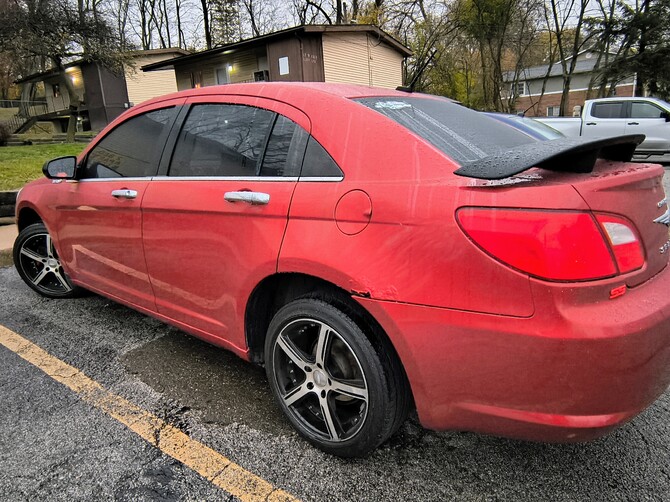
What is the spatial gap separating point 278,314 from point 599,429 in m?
1.31

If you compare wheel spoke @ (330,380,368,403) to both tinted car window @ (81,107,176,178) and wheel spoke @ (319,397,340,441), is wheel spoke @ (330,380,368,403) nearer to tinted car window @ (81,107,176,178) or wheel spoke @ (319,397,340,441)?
wheel spoke @ (319,397,340,441)

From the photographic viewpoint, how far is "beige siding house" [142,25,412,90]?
19078mm

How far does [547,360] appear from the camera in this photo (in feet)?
4.74

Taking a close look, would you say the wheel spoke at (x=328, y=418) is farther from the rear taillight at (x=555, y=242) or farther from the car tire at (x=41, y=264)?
the car tire at (x=41, y=264)

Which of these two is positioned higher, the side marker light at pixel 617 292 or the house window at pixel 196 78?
the house window at pixel 196 78

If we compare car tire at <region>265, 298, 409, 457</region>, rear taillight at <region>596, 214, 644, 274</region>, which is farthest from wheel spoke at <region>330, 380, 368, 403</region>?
rear taillight at <region>596, 214, 644, 274</region>

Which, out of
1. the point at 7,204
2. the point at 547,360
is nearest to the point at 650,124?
the point at 547,360

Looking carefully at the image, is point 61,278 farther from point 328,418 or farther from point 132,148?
point 328,418

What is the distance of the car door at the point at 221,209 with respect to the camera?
82.6 inches

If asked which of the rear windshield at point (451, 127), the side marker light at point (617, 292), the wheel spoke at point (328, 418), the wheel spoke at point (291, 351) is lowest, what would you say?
the wheel spoke at point (328, 418)

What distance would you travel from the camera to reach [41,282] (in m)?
4.02

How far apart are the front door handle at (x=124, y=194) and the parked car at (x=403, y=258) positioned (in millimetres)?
21

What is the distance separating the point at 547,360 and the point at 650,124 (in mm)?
14605

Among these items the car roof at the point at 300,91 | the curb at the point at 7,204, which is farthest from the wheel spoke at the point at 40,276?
the curb at the point at 7,204
